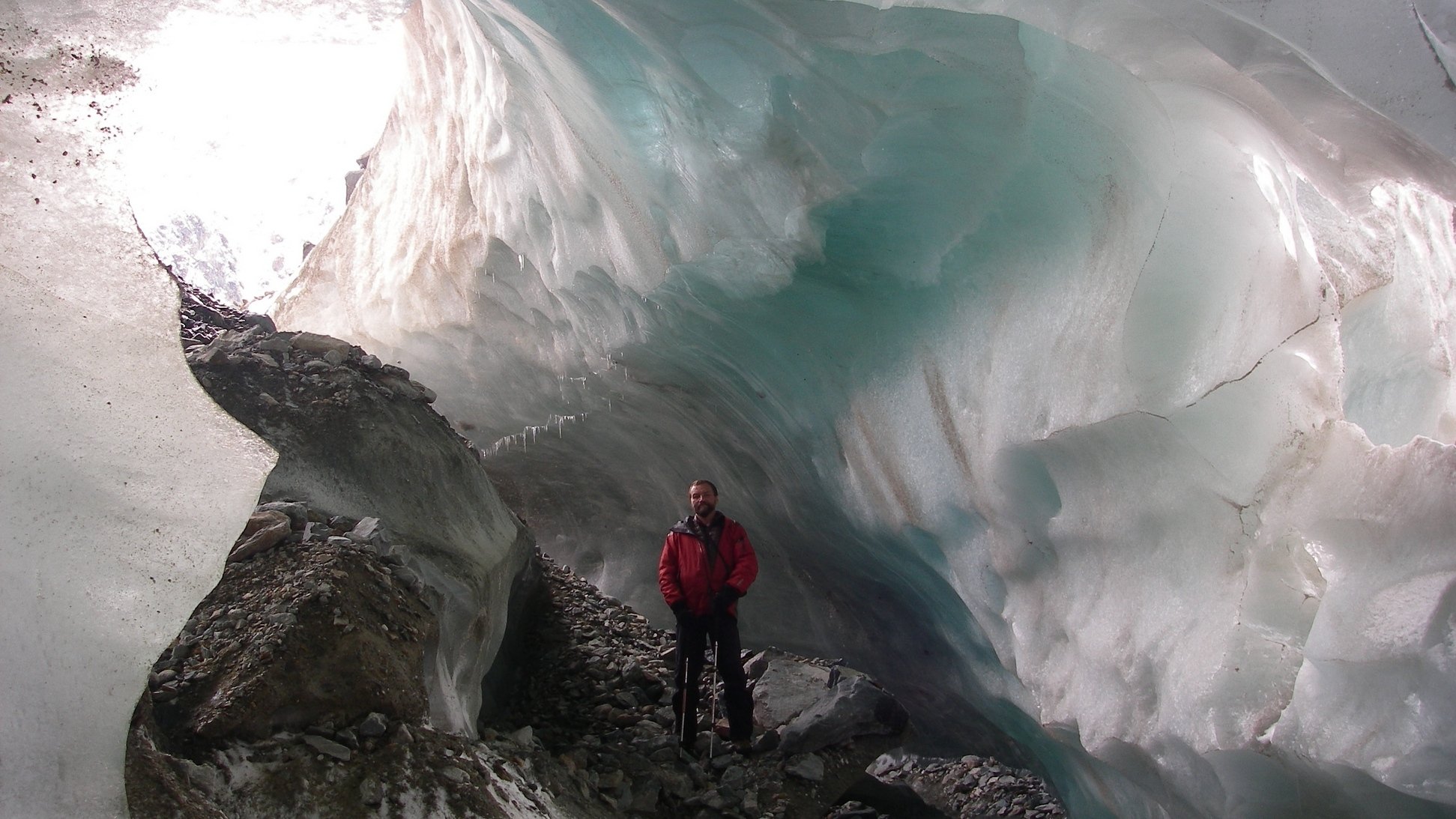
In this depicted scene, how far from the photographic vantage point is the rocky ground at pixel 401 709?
2783 mm

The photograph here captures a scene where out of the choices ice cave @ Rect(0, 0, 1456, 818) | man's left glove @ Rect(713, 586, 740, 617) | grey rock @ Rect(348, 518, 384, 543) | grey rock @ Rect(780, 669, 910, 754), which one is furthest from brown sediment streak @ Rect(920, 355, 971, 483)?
grey rock @ Rect(348, 518, 384, 543)

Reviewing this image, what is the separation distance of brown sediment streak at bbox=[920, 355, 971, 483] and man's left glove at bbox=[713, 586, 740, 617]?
103cm

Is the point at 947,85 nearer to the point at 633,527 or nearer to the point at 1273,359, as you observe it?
the point at 1273,359

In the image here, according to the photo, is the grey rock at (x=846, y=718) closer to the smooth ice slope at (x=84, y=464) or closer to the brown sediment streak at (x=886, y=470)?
the brown sediment streak at (x=886, y=470)

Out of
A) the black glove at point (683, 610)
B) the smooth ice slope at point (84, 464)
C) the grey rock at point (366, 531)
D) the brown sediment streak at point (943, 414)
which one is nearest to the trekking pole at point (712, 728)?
the black glove at point (683, 610)

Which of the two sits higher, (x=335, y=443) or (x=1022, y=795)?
(x=335, y=443)

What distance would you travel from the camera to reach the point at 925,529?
440cm

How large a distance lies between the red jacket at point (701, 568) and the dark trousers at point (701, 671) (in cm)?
7

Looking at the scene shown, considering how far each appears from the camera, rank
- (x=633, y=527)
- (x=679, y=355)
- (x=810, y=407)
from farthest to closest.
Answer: (x=633, y=527), (x=679, y=355), (x=810, y=407)

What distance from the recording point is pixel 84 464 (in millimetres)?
2264

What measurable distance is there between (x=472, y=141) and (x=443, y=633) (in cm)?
286

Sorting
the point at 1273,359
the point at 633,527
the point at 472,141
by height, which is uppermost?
the point at 1273,359

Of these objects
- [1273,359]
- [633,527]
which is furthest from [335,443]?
[1273,359]

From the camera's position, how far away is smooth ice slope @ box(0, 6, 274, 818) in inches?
78.2
